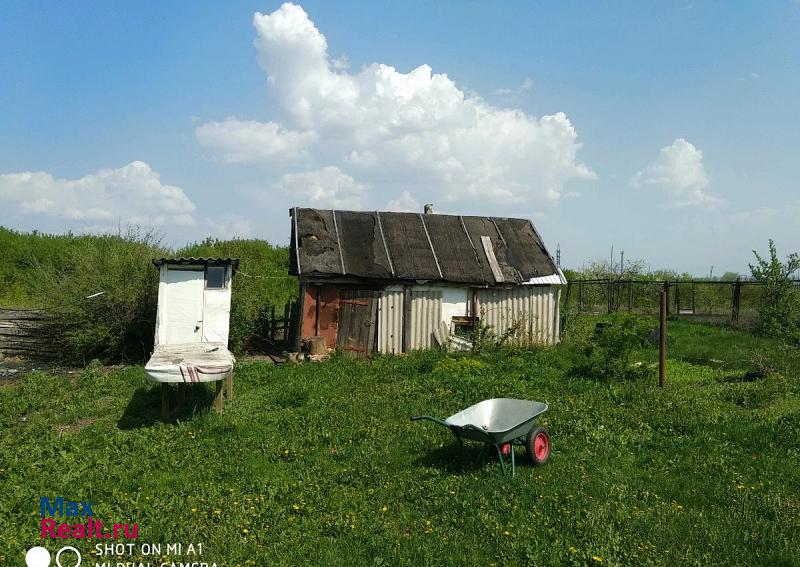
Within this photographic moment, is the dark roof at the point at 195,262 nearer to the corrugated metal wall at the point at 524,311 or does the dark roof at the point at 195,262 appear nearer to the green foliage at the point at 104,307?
the green foliage at the point at 104,307

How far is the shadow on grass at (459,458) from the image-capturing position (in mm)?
6898

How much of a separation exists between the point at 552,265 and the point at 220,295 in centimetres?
1049

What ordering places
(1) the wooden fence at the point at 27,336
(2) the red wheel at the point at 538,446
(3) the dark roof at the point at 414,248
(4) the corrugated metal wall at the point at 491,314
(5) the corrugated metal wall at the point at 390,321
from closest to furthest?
(2) the red wheel at the point at 538,446, (1) the wooden fence at the point at 27,336, (5) the corrugated metal wall at the point at 390,321, (4) the corrugated metal wall at the point at 491,314, (3) the dark roof at the point at 414,248

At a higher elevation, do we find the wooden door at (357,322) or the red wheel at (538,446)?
the wooden door at (357,322)

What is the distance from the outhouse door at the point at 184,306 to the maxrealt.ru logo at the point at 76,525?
23.6ft

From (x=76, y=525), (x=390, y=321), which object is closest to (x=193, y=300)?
(x=390, y=321)

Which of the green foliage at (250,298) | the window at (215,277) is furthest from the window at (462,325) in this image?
the window at (215,277)

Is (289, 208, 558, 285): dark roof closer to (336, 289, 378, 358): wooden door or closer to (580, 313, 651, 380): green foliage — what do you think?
(336, 289, 378, 358): wooden door

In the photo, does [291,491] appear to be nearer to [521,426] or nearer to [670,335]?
[521,426]

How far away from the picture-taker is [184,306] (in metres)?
13.1

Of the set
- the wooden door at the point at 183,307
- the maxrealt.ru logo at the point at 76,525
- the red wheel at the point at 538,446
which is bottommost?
the maxrealt.ru logo at the point at 76,525

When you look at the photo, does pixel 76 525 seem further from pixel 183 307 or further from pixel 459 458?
pixel 183 307

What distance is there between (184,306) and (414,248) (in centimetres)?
710

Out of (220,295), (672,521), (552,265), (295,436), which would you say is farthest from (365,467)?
(552,265)
